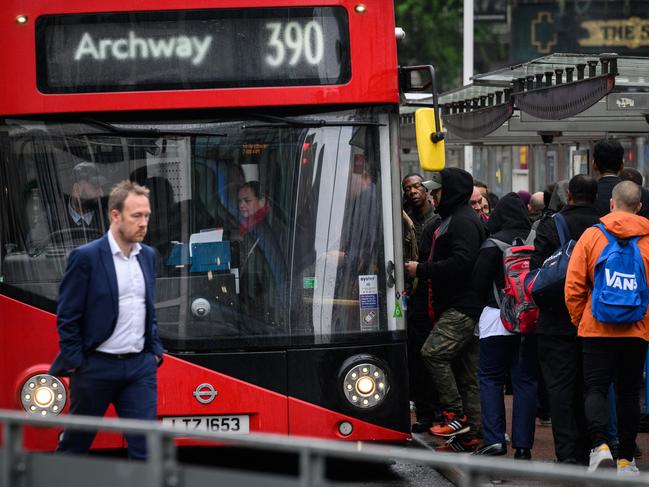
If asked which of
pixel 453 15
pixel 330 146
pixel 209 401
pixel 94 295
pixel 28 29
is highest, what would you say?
pixel 453 15

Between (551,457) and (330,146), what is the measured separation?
9.27 ft

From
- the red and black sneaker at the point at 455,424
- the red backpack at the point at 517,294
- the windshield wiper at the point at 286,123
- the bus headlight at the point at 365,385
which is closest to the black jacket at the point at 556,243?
the red backpack at the point at 517,294

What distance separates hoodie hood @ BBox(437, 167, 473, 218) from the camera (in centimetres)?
959

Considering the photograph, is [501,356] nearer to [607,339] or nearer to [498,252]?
[498,252]

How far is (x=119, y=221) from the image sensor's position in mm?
6559

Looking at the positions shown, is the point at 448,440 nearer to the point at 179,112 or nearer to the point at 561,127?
the point at 179,112

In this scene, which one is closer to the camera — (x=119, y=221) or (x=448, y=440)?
(x=119, y=221)

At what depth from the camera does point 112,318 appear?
21.3 feet

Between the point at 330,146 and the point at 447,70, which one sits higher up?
the point at 447,70

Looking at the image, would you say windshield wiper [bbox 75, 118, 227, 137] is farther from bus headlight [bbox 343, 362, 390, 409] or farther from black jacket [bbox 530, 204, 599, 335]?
black jacket [bbox 530, 204, 599, 335]

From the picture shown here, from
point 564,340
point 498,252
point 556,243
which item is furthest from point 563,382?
point 498,252

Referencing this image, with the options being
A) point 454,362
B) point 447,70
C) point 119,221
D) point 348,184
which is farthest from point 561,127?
point 447,70

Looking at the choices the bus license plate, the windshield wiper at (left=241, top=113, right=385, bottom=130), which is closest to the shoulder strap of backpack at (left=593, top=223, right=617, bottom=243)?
the windshield wiper at (left=241, top=113, right=385, bottom=130)

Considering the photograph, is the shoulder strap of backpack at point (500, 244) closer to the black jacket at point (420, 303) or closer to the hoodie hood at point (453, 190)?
the hoodie hood at point (453, 190)
